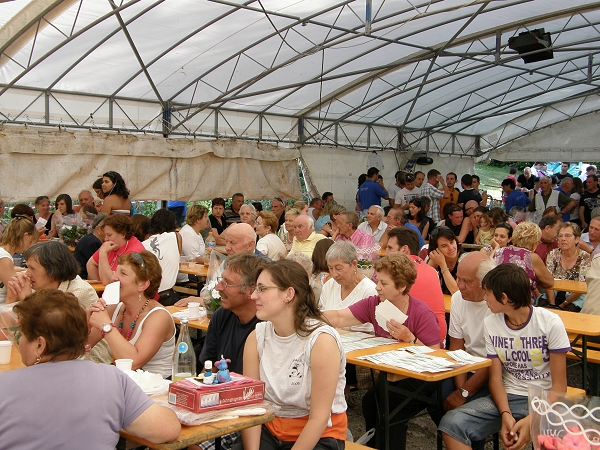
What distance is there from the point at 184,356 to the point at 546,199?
11.2m

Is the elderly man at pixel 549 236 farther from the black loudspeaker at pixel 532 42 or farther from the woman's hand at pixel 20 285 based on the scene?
the woman's hand at pixel 20 285

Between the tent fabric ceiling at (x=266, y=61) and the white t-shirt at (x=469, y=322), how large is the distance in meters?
5.86

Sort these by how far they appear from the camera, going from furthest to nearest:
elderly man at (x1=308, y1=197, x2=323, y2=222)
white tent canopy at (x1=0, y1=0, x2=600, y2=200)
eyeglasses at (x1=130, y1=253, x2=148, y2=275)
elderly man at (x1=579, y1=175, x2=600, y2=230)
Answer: elderly man at (x1=308, y1=197, x2=323, y2=222) < elderly man at (x1=579, y1=175, x2=600, y2=230) < white tent canopy at (x1=0, y1=0, x2=600, y2=200) < eyeglasses at (x1=130, y1=253, x2=148, y2=275)

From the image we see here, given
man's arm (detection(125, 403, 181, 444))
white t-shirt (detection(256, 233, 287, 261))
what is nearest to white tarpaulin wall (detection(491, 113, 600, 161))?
white t-shirt (detection(256, 233, 287, 261))

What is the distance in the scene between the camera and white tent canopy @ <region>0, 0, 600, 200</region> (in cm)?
943

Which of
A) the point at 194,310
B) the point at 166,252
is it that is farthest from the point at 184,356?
the point at 166,252

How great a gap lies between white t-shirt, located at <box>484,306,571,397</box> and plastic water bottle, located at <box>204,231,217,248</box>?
573 cm

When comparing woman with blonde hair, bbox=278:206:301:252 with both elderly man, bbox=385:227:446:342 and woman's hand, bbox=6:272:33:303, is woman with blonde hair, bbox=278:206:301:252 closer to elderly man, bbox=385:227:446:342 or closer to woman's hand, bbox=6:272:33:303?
elderly man, bbox=385:227:446:342

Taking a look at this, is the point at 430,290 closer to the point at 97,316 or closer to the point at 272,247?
the point at 97,316

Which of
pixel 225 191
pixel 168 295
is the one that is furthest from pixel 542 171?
pixel 168 295

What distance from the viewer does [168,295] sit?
22.3ft

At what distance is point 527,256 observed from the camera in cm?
627

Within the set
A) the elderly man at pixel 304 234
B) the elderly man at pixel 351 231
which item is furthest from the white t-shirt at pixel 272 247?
the elderly man at pixel 351 231

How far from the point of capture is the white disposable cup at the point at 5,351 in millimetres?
3455
